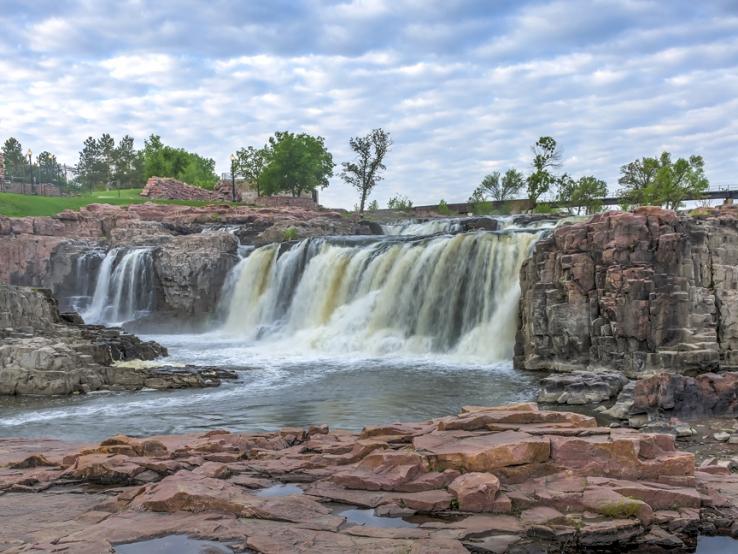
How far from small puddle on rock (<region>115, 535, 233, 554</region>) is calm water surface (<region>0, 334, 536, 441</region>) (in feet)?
23.7

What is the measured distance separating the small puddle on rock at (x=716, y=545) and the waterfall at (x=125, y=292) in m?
31.5

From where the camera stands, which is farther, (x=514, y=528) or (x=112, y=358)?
(x=112, y=358)

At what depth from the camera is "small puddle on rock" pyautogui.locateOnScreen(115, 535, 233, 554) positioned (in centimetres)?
655

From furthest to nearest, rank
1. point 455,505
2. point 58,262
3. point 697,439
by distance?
point 58,262
point 697,439
point 455,505

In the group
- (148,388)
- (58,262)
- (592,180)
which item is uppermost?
(592,180)

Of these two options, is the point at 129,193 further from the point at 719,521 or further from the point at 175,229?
the point at 719,521

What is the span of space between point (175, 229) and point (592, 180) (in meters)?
29.2

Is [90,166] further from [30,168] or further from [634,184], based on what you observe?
[634,184]

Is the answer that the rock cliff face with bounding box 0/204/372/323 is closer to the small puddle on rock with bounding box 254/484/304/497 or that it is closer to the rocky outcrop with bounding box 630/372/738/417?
the rocky outcrop with bounding box 630/372/738/417

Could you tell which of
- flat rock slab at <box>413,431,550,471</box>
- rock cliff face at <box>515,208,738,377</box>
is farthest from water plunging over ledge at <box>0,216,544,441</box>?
flat rock slab at <box>413,431,550,471</box>

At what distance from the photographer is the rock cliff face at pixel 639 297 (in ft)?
61.9

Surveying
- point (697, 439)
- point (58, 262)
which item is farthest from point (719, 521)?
point (58, 262)

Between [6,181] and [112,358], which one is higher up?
[6,181]

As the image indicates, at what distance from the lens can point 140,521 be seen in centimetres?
712
